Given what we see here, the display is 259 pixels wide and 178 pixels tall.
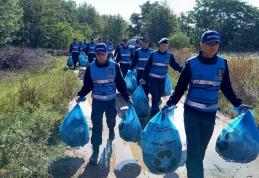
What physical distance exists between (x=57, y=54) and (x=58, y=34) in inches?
206

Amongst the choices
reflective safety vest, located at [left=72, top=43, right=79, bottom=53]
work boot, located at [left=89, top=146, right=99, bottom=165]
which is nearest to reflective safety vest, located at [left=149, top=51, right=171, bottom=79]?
work boot, located at [left=89, top=146, right=99, bottom=165]

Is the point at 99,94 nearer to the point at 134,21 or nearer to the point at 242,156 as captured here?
the point at 242,156

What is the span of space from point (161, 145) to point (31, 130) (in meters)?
3.13

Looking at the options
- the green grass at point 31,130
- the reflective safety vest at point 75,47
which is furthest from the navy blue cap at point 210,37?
the reflective safety vest at point 75,47

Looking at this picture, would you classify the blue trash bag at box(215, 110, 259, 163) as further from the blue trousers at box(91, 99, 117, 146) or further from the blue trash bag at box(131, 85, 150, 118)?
the blue trash bag at box(131, 85, 150, 118)

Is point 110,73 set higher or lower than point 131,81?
higher

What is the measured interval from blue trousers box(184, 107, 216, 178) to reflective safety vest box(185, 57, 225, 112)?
0.29ft

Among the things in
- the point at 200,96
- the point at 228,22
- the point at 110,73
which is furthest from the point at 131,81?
the point at 228,22

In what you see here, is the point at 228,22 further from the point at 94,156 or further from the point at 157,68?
the point at 94,156

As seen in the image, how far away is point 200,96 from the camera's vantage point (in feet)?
15.7

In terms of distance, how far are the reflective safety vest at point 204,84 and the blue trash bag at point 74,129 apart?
2.24 m

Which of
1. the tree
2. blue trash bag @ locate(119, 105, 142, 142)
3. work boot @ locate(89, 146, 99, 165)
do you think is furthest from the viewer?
the tree

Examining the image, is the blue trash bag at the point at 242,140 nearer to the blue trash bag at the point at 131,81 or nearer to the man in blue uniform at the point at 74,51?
the blue trash bag at the point at 131,81

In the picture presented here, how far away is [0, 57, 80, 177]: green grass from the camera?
5.42 meters
